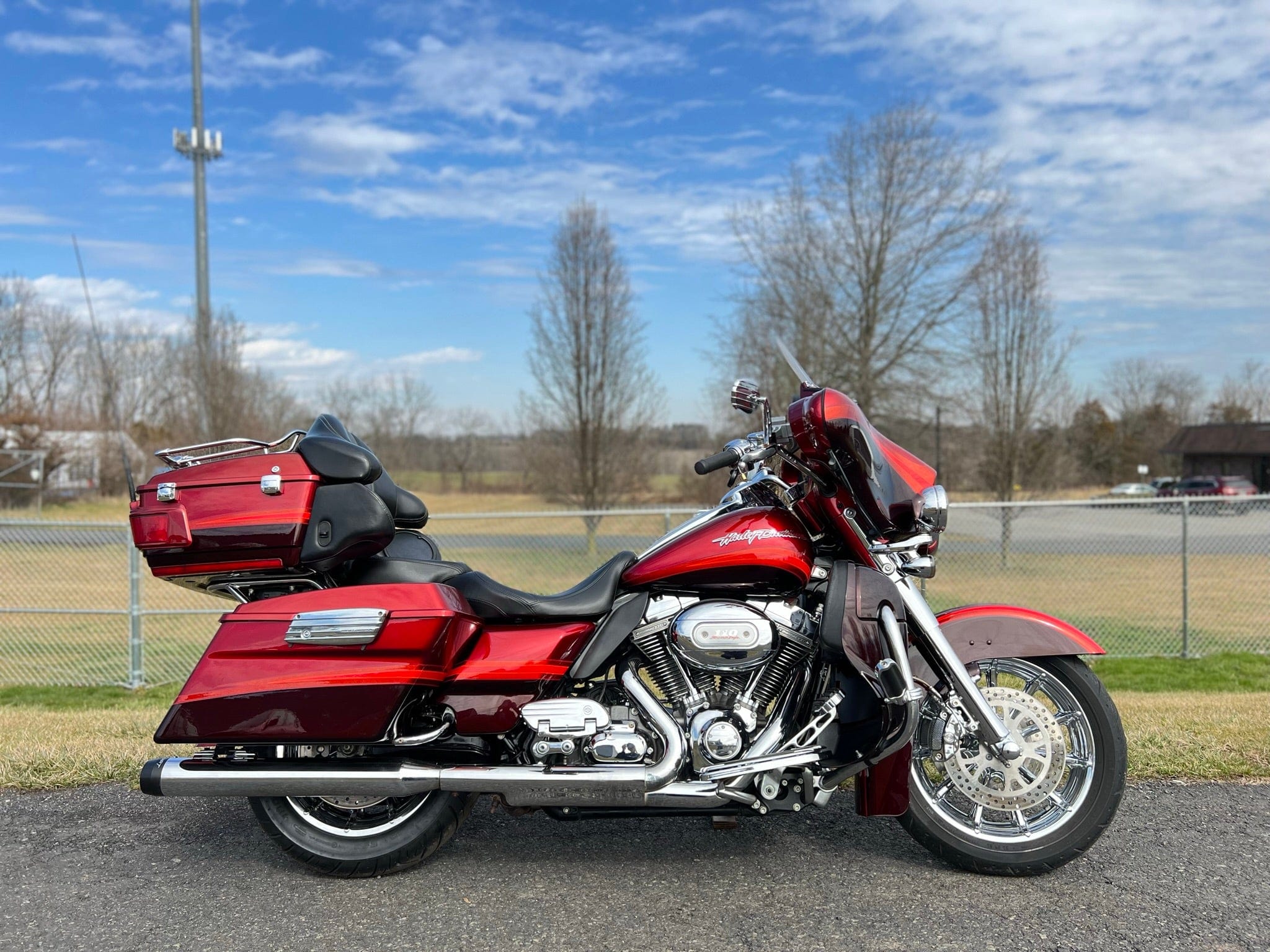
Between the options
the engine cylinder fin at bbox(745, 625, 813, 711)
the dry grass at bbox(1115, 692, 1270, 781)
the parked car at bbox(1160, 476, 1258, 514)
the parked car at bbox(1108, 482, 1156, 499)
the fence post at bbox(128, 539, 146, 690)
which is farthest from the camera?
the parked car at bbox(1108, 482, 1156, 499)

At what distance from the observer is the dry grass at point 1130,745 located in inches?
165

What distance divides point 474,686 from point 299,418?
37135 mm

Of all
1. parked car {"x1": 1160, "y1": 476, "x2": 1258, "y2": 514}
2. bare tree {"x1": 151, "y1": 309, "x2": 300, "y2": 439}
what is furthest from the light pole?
parked car {"x1": 1160, "y1": 476, "x2": 1258, "y2": 514}

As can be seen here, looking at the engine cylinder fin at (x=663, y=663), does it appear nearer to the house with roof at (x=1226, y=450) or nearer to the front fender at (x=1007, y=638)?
the front fender at (x=1007, y=638)

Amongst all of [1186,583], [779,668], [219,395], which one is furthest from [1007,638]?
[219,395]

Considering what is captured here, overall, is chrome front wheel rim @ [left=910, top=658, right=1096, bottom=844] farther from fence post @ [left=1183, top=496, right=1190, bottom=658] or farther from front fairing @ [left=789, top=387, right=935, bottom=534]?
fence post @ [left=1183, top=496, right=1190, bottom=658]

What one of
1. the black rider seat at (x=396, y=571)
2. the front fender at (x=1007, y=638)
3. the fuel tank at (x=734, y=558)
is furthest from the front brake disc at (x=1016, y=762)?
the black rider seat at (x=396, y=571)

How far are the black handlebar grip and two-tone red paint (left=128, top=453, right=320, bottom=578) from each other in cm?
133

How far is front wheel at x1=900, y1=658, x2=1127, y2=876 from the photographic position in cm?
323

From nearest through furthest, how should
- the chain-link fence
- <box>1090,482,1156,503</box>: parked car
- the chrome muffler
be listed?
the chrome muffler, the chain-link fence, <box>1090,482,1156,503</box>: parked car

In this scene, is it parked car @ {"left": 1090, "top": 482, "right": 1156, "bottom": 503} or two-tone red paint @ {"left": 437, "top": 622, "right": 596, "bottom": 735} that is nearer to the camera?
two-tone red paint @ {"left": 437, "top": 622, "right": 596, "bottom": 735}

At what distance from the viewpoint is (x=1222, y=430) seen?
55.6 m

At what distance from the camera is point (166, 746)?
4.49m

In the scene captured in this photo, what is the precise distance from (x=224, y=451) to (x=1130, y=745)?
4.19 metres
